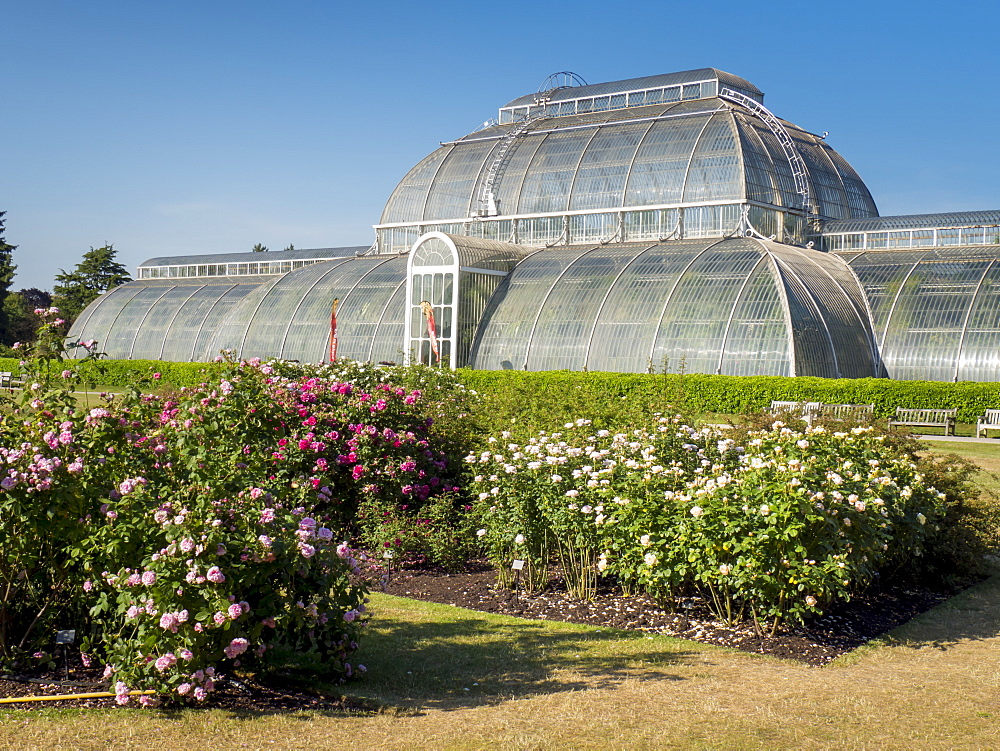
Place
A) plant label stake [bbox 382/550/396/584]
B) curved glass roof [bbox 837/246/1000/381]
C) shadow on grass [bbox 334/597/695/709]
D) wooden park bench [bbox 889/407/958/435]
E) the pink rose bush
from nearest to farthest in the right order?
the pink rose bush, shadow on grass [bbox 334/597/695/709], plant label stake [bbox 382/550/396/584], wooden park bench [bbox 889/407/958/435], curved glass roof [bbox 837/246/1000/381]

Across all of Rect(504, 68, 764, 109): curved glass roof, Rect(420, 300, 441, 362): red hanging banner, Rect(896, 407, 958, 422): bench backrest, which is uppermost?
Rect(504, 68, 764, 109): curved glass roof

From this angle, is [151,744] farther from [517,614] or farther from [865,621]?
[865,621]

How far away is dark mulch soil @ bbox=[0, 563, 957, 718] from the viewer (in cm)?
766

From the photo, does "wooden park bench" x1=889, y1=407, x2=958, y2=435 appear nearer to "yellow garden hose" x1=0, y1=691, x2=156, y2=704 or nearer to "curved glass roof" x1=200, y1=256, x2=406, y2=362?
"curved glass roof" x1=200, y1=256, x2=406, y2=362

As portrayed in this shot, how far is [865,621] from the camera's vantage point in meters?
10.6

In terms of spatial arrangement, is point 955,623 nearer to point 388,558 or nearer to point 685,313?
point 388,558

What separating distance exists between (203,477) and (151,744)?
7.36 feet

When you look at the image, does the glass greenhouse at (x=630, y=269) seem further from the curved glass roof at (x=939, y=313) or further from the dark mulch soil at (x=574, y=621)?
the dark mulch soil at (x=574, y=621)

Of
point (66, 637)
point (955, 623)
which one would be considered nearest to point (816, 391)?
point (955, 623)

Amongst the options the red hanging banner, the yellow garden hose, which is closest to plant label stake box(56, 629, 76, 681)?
the yellow garden hose

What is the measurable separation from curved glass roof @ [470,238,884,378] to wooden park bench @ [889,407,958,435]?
3772 mm

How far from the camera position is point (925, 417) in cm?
3106

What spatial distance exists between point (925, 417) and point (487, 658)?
26.0m

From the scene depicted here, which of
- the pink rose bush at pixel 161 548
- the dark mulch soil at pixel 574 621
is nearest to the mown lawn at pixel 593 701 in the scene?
the dark mulch soil at pixel 574 621
